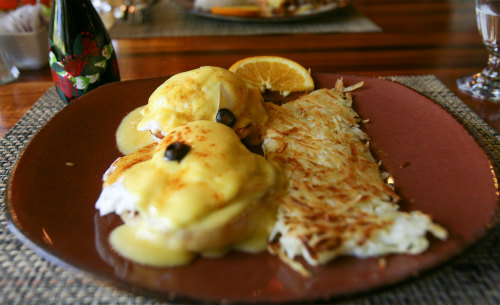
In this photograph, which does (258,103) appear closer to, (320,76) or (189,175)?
(320,76)

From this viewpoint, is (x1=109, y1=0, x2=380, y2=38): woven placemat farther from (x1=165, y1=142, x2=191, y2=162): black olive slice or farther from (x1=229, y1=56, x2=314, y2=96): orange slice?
(x1=165, y1=142, x2=191, y2=162): black olive slice

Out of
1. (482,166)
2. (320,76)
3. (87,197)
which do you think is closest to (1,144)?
(87,197)

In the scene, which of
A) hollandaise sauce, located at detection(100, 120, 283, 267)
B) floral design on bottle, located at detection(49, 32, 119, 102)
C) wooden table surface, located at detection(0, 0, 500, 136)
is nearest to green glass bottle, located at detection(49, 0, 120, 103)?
floral design on bottle, located at detection(49, 32, 119, 102)

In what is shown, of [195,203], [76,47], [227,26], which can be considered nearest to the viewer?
[195,203]

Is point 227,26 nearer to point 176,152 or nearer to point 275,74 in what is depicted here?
point 275,74

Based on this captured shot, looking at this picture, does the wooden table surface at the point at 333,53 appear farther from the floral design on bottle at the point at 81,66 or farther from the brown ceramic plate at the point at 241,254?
the brown ceramic plate at the point at 241,254

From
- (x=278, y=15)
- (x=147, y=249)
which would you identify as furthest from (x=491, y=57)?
(x=147, y=249)

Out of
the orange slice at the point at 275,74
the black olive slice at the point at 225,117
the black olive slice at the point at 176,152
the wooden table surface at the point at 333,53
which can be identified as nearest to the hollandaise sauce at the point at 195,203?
the black olive slice at the point at 176,152
